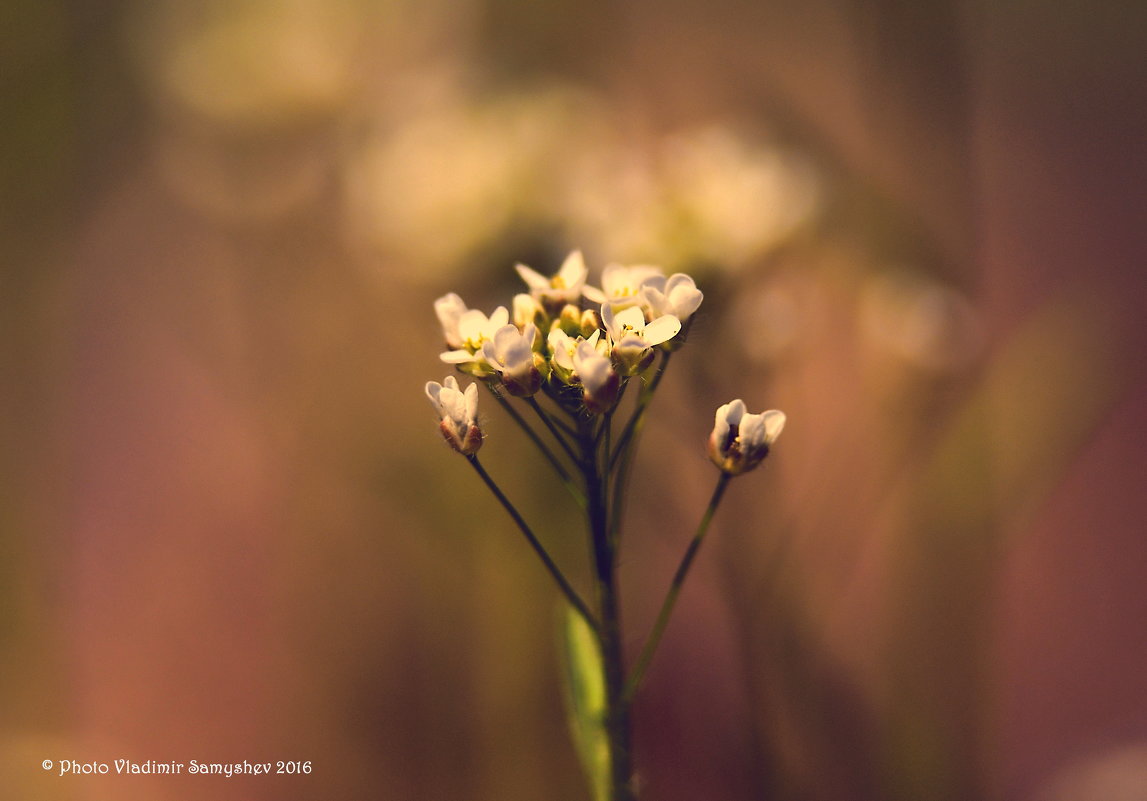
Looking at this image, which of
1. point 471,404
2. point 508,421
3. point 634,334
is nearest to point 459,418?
point 471,404

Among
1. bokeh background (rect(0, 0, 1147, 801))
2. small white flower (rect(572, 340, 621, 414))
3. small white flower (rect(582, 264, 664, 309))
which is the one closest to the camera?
small white flower (rect(572, 340, 621, 414))

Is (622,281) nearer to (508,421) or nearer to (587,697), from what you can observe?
(587,697)

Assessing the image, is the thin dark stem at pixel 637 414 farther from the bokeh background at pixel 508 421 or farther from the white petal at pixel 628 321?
the bokeh background at pixel 508 421

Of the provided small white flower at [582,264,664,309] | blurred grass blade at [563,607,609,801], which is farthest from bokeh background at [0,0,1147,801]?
blurred grass blade at [563,607,609,801]

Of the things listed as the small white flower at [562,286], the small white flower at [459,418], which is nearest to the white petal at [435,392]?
the small white flower at [459,418]

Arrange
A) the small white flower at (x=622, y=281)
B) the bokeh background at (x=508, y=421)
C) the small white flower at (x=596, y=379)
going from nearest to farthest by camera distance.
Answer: the small white flower at (x=596, y=379), the small white flower at (x=622, y=281), the bokeh background at (x=508, y=421)

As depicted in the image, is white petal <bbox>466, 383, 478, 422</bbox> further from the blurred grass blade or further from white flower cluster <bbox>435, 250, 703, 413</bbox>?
the blurred grass blade

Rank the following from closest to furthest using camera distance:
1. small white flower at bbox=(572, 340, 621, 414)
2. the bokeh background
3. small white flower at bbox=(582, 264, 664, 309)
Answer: small white flower at bbox=(572, 340, 621, 414)
small white flower at bbox=(582, 264, 664, 309)
the bokeh background
